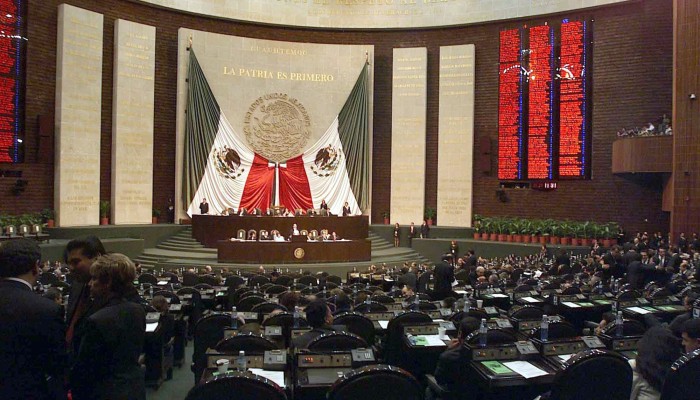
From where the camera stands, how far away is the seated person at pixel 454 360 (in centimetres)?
438

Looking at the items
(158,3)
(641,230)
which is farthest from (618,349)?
(158,3)

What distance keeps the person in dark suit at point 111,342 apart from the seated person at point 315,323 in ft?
5.68

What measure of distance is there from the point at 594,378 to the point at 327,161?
20.9 meters

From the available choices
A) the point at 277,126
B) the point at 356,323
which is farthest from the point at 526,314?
the point at 277,126

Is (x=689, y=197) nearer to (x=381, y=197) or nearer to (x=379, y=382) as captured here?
(x=381, y=197)

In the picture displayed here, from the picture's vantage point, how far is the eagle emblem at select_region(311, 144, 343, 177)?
24.0m

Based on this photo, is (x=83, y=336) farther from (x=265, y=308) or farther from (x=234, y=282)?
(x=234, y=282)

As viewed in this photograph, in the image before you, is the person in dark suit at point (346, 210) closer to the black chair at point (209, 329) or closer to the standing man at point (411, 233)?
the standing man at point (411, 233)

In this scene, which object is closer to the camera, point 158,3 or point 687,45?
point 687,45

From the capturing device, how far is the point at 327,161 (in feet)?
78.8

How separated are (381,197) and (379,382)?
21.6 m

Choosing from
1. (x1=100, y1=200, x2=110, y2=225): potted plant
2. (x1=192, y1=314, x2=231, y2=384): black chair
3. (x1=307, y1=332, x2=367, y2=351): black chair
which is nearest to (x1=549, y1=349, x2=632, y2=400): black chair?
(x1=307, y1=332, x2=367, y2=351): black chair

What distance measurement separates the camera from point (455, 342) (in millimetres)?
4449

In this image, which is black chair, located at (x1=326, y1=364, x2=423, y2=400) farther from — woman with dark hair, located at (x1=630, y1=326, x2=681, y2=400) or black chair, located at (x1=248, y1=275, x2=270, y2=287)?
black chair, located at (x1=248, y1=275, x2=270, y2=287)
